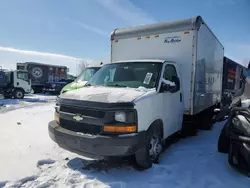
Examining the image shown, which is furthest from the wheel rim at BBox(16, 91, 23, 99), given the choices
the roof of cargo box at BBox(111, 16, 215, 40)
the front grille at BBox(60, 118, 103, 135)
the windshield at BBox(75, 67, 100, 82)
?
the front grille at BBox(60, 118, 103, 135)

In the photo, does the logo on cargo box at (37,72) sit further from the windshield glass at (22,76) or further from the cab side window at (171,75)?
the cab side window at (171,75)

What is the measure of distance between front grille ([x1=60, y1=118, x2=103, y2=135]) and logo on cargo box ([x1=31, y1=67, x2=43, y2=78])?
949 inches

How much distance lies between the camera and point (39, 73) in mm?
26016

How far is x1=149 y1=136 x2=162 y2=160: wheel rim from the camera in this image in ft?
13.0

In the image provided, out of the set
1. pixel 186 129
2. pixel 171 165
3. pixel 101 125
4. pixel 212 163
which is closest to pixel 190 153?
pixel 212 163

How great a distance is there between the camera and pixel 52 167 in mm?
3869

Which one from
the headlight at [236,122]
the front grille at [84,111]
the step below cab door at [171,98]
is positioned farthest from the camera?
the step below cab door at [171,98]

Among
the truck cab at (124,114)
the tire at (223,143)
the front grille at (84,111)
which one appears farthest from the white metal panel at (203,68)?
the front grille at (84,111)

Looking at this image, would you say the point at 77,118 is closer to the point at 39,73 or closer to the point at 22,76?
the point at 22,76

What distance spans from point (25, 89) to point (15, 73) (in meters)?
1.66

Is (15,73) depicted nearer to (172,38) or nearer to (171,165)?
(172,38)

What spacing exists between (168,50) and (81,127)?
10.7 feet

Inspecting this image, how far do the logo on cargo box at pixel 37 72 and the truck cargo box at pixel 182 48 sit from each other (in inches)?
867

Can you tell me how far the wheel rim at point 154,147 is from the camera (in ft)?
13.0
